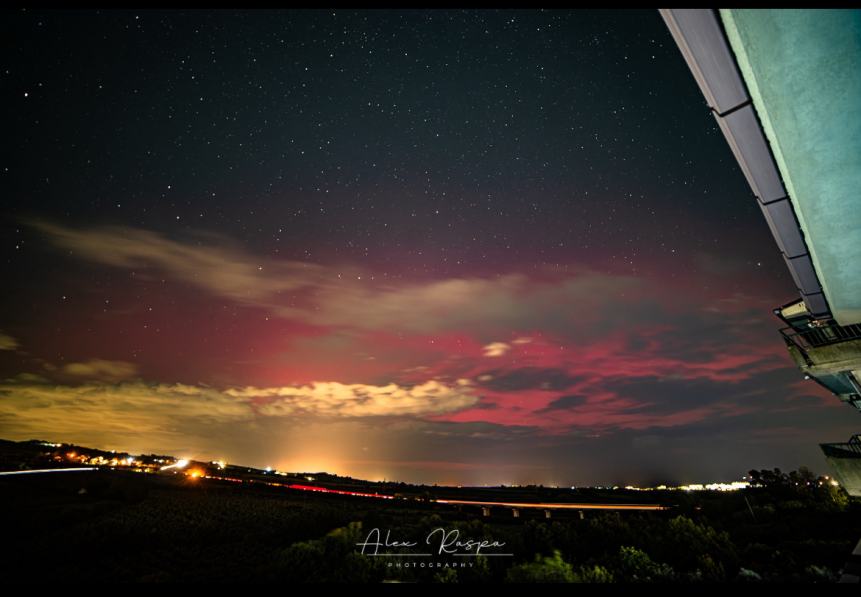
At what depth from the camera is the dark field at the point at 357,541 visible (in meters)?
12.9

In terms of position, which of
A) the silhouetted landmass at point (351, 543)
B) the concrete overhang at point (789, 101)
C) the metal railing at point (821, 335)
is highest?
the metal railing at point (821, 335)

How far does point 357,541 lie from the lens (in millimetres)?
17062

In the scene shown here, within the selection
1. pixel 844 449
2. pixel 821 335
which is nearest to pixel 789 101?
pixel 821 335

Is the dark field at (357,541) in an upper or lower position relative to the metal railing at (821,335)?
lower

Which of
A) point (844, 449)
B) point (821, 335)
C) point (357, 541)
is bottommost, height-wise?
point (357, 541)

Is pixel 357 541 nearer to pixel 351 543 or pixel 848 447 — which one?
pixel 351 543

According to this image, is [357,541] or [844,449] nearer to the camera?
[357,541]

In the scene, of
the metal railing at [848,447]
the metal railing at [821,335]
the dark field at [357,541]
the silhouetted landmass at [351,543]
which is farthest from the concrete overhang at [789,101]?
the metal railing at [848,447]

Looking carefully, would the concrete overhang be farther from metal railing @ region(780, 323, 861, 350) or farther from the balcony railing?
the balcony railing

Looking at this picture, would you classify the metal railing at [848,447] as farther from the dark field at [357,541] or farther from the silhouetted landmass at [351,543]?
the silhouetted landmass at [351,543]

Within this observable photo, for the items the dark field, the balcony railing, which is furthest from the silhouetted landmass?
the balcony railing

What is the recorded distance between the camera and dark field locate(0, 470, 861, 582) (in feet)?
42.3

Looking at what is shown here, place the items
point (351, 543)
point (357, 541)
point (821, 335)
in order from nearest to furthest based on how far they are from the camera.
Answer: point (351, 543) < point (357, 541) < point (821, 335)

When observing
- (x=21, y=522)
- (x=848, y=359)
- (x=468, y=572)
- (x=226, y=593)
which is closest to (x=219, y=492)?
(x=21, y=522)
